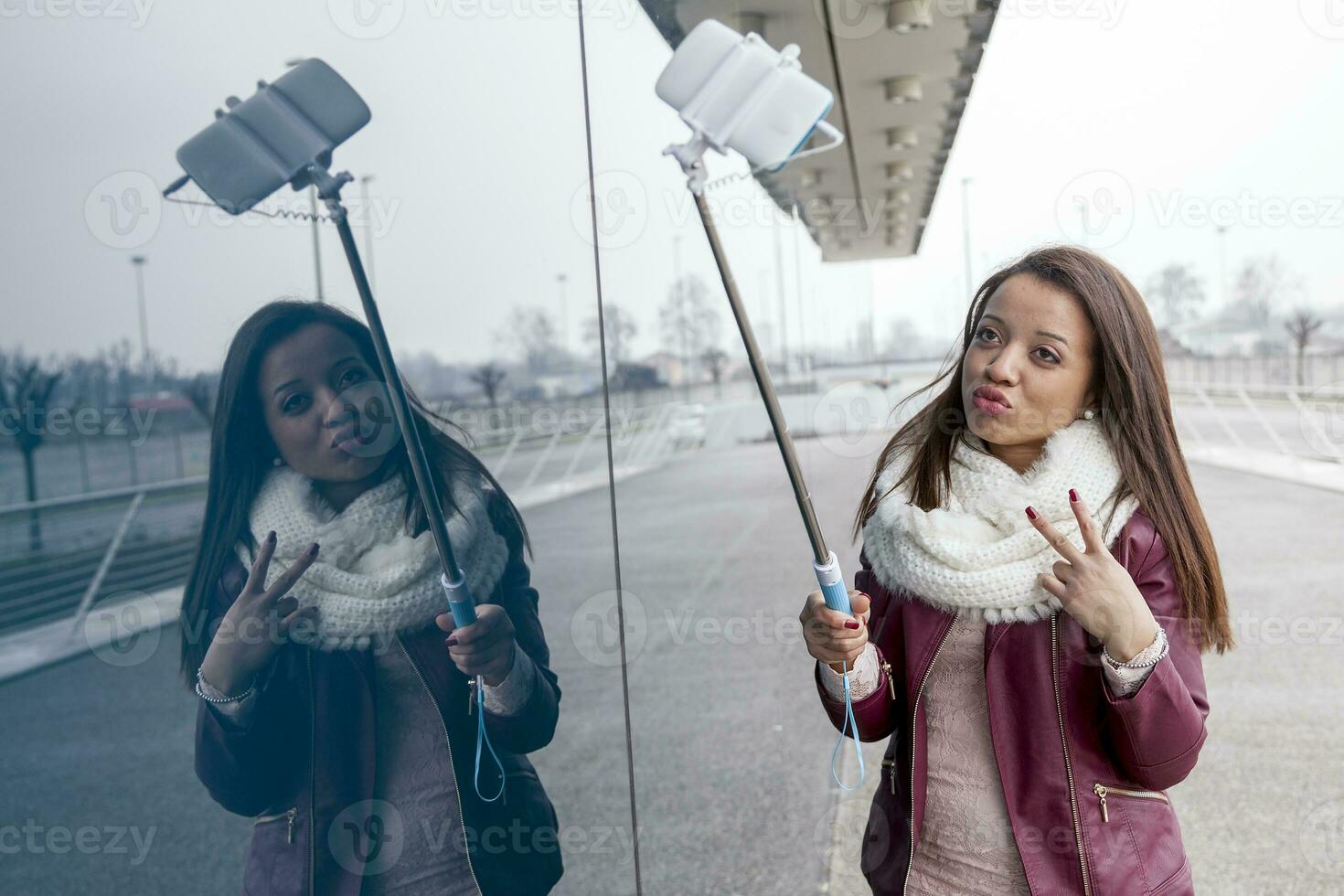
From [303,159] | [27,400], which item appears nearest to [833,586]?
[303,159]

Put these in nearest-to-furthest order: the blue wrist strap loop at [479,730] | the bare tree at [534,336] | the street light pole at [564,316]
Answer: the blue wrist strap loop at [479,730], the bare tree at [534,336], the street light pole at [564,316]

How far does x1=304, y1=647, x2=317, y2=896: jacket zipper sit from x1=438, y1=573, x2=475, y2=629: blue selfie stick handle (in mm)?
197

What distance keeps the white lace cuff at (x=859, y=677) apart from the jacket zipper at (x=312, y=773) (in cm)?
70

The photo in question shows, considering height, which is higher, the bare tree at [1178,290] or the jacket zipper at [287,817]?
the bare tree at [1178,290]

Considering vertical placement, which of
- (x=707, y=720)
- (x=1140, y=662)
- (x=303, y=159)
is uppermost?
(x=303, y=159)

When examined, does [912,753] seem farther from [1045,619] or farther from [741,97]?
[741,97]

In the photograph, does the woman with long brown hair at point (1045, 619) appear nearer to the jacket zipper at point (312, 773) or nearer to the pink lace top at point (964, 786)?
the pink lace top at point (964, 786)

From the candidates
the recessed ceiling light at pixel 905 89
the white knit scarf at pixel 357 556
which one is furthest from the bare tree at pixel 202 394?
the recessed ceiling light at pixel 905 89

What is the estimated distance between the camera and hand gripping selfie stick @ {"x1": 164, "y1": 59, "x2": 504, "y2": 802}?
1.21 m

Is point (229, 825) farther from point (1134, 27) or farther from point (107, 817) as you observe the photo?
point (1134, 27)

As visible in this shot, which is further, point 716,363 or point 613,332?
point 716,363

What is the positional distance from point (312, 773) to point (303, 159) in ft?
2.74

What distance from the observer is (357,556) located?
4.27 ft

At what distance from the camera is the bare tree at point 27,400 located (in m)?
1.20
